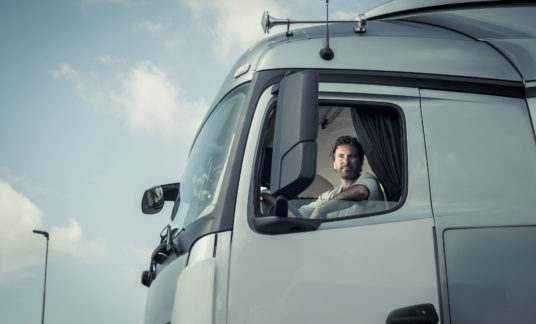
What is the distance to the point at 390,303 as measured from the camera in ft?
8.09

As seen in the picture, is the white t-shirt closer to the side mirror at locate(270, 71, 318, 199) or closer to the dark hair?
the dark hair

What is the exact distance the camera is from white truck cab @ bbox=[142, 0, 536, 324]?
2.43 m

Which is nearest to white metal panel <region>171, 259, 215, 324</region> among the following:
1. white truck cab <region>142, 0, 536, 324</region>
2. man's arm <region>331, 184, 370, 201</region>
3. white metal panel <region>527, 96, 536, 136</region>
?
white truck cab <region>142, 0, 536, 324</region>

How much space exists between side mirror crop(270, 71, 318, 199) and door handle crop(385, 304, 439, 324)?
0.78 metres

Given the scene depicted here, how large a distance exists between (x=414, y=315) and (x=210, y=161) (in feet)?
4.61

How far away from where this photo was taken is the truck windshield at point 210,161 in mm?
2850

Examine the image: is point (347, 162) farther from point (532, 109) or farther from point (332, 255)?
point (532, 109)

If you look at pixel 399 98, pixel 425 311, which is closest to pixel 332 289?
pixel 425 311

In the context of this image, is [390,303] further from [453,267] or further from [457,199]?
[457,199]

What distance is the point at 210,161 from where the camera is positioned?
3088 millimetres

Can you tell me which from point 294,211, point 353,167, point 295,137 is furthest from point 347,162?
point 295,137

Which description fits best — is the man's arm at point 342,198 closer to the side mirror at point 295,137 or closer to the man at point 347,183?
the man at point 347,183

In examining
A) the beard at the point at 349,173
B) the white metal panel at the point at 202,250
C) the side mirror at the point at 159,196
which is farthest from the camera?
the side mirror at the point at 159,196

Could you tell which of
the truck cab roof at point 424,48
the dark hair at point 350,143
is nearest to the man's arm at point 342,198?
the dark hair at point 350,143
